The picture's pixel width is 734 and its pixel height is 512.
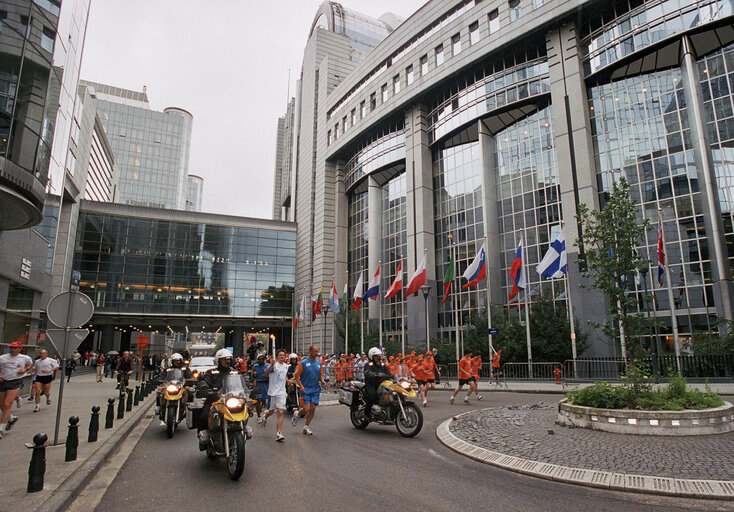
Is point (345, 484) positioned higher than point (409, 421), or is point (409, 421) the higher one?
point (409, 421)

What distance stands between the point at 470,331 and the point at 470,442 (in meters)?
22.7

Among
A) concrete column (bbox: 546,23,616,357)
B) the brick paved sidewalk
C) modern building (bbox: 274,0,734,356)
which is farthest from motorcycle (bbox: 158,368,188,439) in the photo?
concrete column (bbox: 546,23,616,357)

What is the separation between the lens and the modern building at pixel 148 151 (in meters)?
124

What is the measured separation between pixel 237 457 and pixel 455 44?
42973mm

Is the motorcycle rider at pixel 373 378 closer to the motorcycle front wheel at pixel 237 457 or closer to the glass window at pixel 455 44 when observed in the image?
the motorcycle front wheel at pixel 237 457

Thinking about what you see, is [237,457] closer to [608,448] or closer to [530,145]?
[608,448]

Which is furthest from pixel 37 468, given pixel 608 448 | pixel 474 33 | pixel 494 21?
pixel 474 33

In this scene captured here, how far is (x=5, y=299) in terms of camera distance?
15.4m

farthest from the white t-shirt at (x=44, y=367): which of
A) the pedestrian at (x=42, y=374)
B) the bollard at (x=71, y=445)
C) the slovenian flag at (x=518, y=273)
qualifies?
the slovenian flag at (x=518, y=273)

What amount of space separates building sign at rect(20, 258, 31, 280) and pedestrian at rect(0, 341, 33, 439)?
7.69 metres

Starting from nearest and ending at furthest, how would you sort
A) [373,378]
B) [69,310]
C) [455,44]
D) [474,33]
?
[69,310], [373,378], [474,33], [455,44]

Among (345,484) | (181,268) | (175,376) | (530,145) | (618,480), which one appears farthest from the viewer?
(181,268)

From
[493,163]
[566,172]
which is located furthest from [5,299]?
[493,163]

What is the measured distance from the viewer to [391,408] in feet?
32.6
